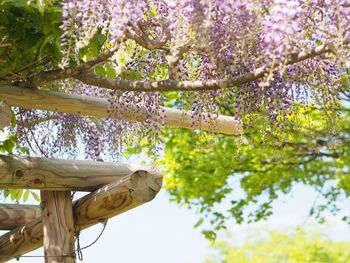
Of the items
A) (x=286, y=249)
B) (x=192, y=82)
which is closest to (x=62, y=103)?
(x=192, y=82)

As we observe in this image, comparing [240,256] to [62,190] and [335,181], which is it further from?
[62,190]

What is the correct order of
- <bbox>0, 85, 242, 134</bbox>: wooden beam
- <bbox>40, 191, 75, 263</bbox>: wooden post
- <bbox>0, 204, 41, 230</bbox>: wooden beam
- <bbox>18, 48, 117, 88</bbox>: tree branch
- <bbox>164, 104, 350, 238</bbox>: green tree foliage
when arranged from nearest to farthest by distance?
<bbox>18, 48, 117, 88</bbox>: tree branch, <bbox>0, 85, 242, 134</bbox>: wooden beam, <bbox>40, 191, 75, 263</bbox>: wooden post, <bbox>0, 204, 41, 230</bbox>: wooden beam, <bbox>164, 104, 350, 238</bbox>: green tree foliage

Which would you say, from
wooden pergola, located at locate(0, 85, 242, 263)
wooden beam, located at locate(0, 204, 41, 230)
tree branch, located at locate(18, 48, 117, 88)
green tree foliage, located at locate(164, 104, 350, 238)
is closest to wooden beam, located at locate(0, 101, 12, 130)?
wooden pergola, located at locate(0, 85, 242, 263)

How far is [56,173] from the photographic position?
126 inches

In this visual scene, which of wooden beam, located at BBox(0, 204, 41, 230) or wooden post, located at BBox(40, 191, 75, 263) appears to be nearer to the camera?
wooden post, located at BBox(40, 191, 75, 263)

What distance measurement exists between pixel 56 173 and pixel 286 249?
755 centimetres

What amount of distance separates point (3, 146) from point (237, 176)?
4910 mm

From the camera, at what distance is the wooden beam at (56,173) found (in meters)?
3.09

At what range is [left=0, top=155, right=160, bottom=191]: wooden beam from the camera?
309 centimetres


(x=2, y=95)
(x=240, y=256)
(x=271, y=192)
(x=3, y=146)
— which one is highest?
(x=2, y=95)

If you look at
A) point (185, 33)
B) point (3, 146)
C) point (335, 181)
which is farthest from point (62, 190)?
point (335, 181)

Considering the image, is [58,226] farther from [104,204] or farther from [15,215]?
[15,215]

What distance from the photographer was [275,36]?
1.96 m

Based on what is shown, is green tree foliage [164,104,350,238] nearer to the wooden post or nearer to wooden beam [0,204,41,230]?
wooden beam [0,204,41,230]
